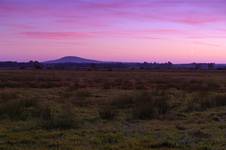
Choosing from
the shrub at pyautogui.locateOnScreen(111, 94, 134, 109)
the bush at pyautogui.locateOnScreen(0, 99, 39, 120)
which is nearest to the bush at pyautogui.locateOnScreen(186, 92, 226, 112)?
the shrub at pyautogui.locateOnScreen(111, 94, 134, 109)

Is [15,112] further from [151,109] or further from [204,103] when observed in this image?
[204,103]

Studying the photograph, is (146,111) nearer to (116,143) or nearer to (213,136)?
(213,136)

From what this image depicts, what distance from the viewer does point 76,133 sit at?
579 inches

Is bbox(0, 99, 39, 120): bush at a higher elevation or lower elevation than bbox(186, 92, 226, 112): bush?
higher

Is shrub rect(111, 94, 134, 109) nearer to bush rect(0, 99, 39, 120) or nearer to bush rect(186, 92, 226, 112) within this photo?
bush rect(186, 92, 226, 112)

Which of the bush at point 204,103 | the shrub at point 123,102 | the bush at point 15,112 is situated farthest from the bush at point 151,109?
the bush at point 15,112

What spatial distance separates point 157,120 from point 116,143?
19.7ft

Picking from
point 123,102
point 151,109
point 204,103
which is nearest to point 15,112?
point 151,109

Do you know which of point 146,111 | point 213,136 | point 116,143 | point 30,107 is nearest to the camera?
point 116,143

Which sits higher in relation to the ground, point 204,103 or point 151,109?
point 151,109

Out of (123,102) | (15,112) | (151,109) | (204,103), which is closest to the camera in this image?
(15,112)

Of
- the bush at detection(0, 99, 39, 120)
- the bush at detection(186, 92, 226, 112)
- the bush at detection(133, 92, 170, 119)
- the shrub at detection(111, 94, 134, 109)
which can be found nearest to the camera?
the bush at detection(0, 99, 39, 120)

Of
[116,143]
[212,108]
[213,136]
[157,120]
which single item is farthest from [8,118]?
[212,108]

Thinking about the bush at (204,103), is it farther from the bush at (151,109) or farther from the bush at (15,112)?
the bush at (15,112)
